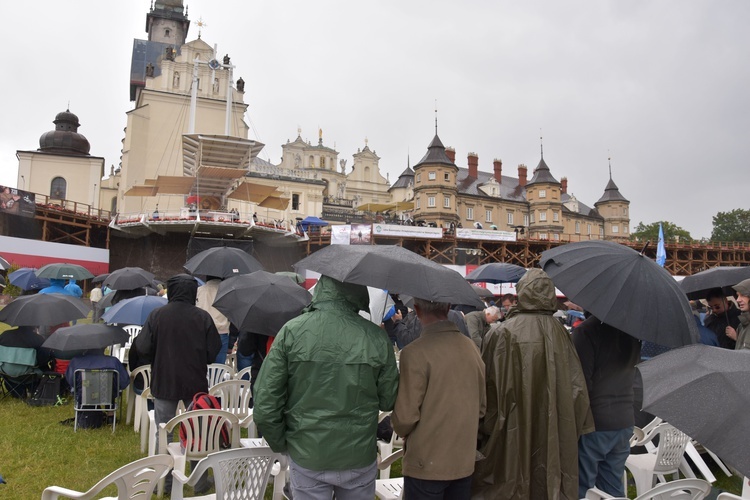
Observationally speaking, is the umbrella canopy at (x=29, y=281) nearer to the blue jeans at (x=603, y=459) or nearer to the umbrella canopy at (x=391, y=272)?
the umbrella canopy at (x=391, y=272)

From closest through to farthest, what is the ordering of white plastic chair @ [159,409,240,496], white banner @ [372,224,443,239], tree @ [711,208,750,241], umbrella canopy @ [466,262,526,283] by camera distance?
white plastic chair @ [159,409,240,496], umbrella canopy @ [466,262,526,283], white banner @ [372,224,443,239], tree @ [711,208,750,241]

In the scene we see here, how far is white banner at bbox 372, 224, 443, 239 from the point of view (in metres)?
32.7

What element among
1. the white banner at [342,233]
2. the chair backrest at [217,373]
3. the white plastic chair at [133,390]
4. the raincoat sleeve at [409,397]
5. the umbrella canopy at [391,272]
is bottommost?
the white plastic chair at [133,390]

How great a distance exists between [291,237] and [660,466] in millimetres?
31577

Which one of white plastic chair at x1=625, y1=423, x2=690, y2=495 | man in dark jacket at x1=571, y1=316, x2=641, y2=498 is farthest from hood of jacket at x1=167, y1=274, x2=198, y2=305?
white plastic chair at x1=625, y1=423, x2=690, y2=495

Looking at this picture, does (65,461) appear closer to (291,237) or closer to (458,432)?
(458,432)

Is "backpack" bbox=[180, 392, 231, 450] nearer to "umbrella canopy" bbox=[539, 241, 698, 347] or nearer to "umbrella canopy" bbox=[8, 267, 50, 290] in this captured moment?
"umbrella canopy" bbox=[539, 241, 698, 347]

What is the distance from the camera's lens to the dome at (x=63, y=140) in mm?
44906

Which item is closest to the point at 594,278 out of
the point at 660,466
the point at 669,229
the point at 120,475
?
the point at 660,466

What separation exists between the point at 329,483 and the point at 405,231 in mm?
31300

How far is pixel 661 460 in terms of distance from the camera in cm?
452

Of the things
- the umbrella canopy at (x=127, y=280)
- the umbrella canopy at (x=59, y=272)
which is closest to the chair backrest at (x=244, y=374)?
the umbrella canopy at (x=127, y=280)

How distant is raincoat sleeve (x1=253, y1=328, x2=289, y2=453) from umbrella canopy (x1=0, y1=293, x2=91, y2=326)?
17.2 ft

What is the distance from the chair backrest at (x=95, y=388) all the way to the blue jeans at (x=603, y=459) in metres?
5.47
